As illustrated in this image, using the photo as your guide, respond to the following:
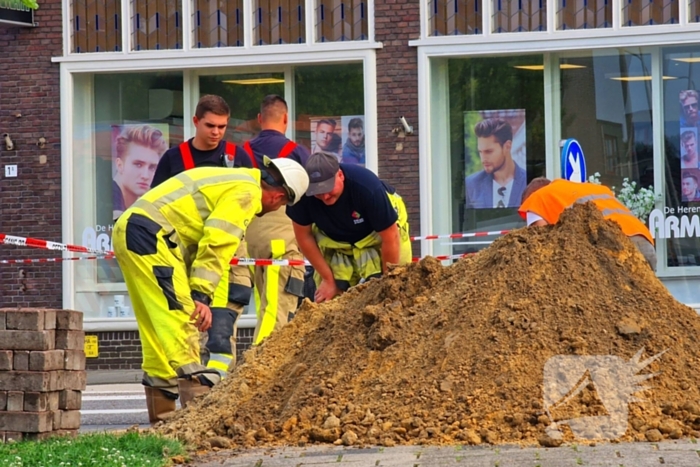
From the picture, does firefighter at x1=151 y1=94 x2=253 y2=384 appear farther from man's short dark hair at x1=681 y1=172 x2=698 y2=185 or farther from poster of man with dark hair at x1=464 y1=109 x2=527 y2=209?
man's short dark hair at x1=681 y1=172 x2=698 y2=185

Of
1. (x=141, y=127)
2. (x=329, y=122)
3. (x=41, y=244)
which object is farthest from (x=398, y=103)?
(x=41, y=244)

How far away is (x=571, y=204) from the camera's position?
900cm

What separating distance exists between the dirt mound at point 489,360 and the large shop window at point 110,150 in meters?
9.05

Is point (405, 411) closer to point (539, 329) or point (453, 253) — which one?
point (539, 329)

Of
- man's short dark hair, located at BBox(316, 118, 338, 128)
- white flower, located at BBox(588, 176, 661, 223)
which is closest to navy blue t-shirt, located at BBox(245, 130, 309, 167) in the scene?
man's short dark hair, located at BBox(316, 118, 338, 128)

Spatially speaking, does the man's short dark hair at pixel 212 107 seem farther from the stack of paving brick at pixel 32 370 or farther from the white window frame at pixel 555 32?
the white window frame at pixel 555 32

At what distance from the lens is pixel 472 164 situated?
53.0 ft

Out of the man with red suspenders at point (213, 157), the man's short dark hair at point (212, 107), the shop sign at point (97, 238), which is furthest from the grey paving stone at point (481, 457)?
the shop sign at point (97, 238)

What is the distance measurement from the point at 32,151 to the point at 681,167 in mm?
7727

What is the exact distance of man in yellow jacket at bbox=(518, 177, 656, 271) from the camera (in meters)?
8.98

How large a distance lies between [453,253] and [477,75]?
83.4 inches

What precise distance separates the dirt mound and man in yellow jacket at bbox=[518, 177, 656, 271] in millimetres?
1313

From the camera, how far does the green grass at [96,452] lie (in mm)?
6160

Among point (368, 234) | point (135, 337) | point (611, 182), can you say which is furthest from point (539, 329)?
point (135, 337)
